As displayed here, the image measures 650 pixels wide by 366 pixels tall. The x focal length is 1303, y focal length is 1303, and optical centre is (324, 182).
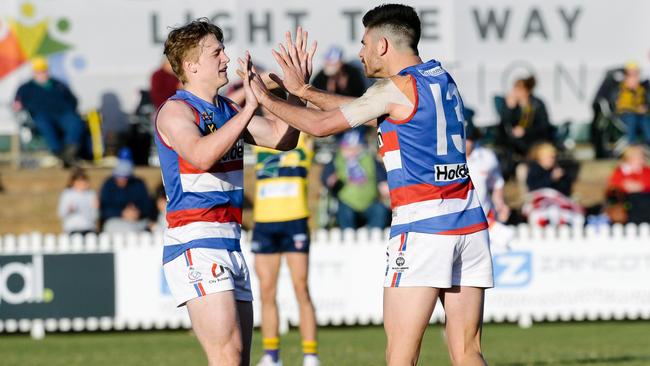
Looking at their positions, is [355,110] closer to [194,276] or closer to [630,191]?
[194,276]

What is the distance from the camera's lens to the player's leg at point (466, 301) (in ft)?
23.5

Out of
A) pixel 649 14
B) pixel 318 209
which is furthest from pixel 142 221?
pixel 649 14

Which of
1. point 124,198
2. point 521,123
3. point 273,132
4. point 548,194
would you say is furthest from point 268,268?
point 521,123

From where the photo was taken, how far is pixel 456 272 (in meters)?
7.16

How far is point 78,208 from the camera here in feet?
57.1

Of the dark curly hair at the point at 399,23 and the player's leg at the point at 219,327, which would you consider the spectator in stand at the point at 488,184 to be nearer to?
the dark curly hair at the point at 399,23

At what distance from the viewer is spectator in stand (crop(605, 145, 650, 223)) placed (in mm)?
17039

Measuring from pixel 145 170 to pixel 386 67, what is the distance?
43.6 ft

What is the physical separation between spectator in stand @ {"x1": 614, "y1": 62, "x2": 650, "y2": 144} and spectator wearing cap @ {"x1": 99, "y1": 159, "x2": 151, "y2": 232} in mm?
7328

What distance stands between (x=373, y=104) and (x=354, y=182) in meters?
10.3

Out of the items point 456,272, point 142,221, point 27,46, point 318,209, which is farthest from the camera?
point 27,46

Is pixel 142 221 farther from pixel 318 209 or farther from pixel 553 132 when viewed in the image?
pixel 553 132

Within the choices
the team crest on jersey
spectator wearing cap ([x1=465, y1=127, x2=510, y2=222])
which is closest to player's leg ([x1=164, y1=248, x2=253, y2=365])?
the team crest on jersey

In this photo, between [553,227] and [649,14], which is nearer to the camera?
[553,227]
